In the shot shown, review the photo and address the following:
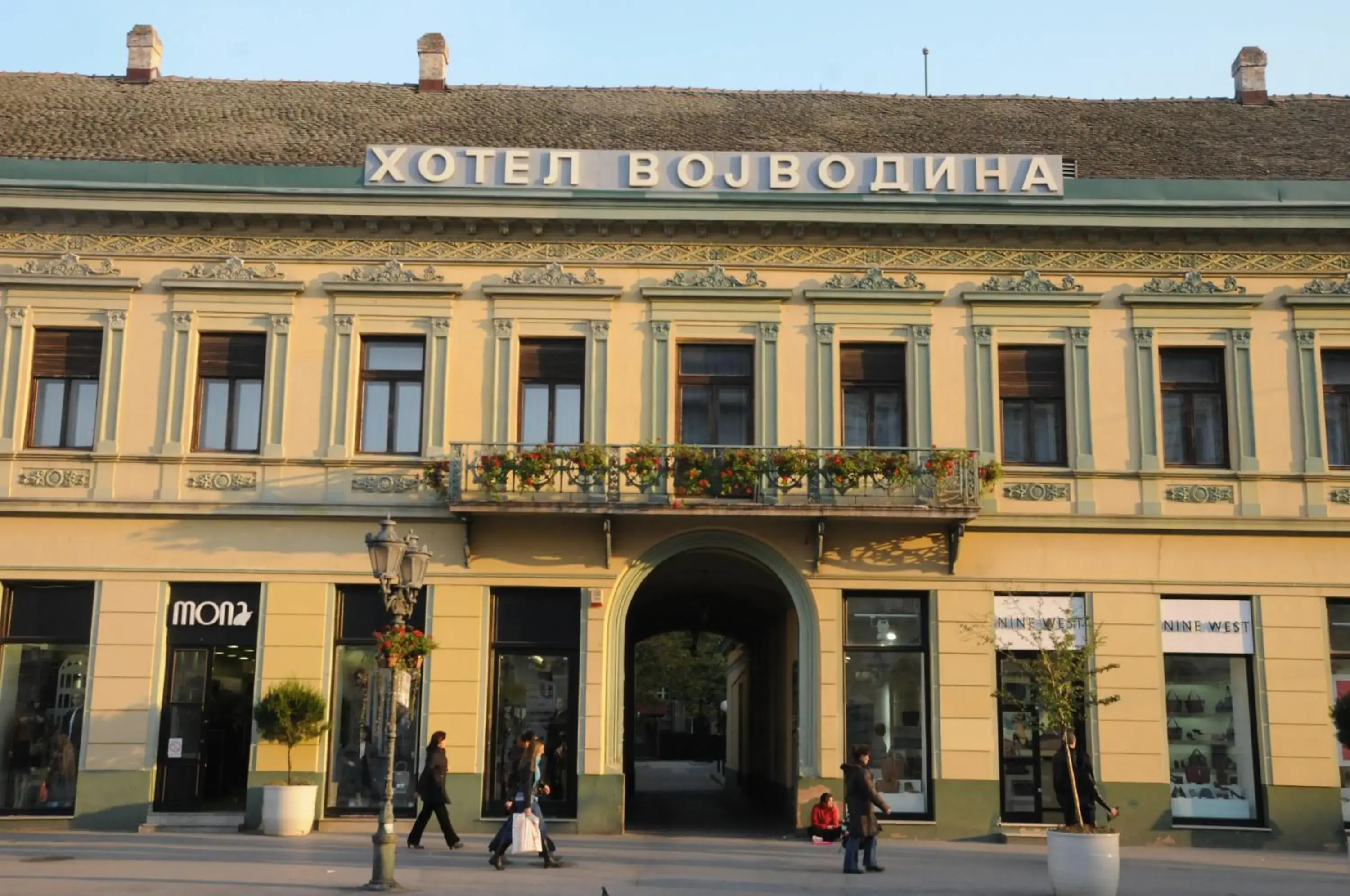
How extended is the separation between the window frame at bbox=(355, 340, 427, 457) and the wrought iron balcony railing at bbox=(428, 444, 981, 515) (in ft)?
3.42

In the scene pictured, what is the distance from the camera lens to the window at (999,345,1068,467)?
22562 mm

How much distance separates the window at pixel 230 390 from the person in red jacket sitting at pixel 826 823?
34.6 feet

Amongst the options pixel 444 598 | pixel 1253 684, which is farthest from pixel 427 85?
pixel 1253 684

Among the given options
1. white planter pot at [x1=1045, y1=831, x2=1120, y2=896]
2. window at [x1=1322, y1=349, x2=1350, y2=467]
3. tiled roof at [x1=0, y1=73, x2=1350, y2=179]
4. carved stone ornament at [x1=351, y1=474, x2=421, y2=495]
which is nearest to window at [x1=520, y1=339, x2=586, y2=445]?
carved stone ornament at [x1=351, y1=474, x2=421, y2=495]

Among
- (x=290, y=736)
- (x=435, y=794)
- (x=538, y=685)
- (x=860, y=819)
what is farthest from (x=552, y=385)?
(x=860, y=819)

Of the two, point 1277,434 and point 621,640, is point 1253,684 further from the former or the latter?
point 621,640

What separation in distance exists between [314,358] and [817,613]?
909 centimetres

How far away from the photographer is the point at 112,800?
21094 millimetres

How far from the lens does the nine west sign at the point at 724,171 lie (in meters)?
22.8

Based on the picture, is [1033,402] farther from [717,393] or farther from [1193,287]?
[717,393]

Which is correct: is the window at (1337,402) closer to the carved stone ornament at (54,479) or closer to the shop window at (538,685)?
the shop window at (538,685)

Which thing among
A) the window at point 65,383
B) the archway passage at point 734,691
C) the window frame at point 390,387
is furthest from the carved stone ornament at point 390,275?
the archway passage at point 734,691

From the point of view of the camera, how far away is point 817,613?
2188cm

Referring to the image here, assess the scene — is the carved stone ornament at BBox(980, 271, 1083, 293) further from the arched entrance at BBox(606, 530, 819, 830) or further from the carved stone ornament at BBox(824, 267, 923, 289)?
the arched entrance at BBox(606, 530, 819, 830)
